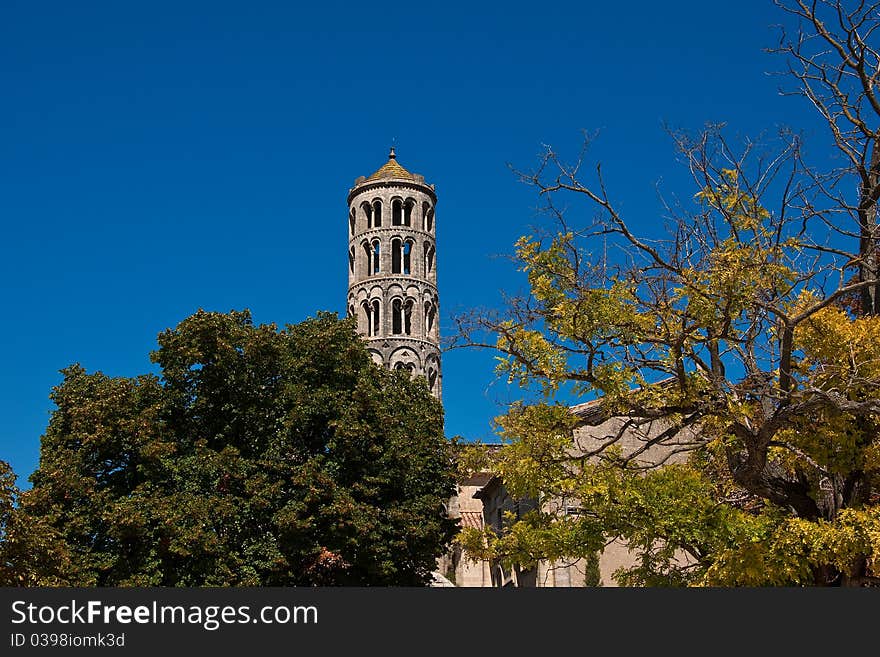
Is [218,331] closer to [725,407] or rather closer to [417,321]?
[725,407]

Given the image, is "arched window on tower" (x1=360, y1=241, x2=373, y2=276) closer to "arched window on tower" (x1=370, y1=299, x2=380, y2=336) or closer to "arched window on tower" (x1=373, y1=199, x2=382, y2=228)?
"arched window on tower" (x1=373, y1=199, x2=382, y2=228)

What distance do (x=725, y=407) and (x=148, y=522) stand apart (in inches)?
646

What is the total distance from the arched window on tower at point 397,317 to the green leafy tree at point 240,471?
36.5 m

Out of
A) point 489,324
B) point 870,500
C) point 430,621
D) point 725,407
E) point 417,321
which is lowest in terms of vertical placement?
point 430,621

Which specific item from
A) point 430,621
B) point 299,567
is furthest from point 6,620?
point 299,567

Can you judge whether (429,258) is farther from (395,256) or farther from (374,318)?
(374,318)

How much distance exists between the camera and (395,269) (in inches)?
2835

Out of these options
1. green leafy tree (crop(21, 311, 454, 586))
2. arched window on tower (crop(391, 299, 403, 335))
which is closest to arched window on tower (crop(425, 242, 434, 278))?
arched window on tower (crop(391, 299, 403, 335))

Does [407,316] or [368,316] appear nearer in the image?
[407,316]

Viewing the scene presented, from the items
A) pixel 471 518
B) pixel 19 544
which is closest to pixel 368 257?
pixel 471 518

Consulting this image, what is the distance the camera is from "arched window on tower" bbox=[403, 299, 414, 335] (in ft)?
232

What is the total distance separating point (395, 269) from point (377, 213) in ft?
14.7

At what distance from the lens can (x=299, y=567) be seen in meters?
29.4

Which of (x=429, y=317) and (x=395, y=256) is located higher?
(x=395, y=256)
